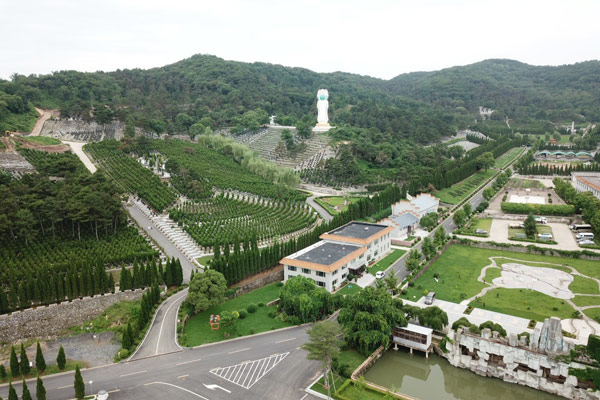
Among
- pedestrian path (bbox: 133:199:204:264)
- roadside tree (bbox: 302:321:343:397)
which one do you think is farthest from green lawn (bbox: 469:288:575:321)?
pedestrian path (bbox: 133:199:204:264)

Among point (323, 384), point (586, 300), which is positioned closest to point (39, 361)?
point (323, 384)

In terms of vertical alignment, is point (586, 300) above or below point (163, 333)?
below

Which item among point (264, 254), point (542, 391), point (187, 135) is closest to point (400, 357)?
point (542, 391)

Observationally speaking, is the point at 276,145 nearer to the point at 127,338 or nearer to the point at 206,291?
the point at 206,291

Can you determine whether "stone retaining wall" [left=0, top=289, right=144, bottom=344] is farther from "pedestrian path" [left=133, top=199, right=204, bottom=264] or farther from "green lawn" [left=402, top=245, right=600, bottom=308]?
"green lawn" [left=402, top=245, right=600, bottom=308]

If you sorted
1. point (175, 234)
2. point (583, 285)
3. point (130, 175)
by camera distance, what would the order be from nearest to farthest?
point (583, 285)
point (175, 234)
point (130, 175)

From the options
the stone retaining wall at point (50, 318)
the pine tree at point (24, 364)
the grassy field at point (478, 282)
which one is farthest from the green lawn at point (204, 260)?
the grassy field at point (478, 282)
